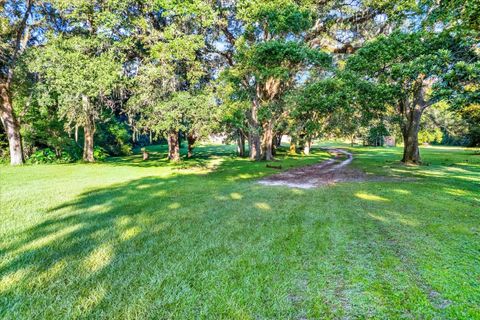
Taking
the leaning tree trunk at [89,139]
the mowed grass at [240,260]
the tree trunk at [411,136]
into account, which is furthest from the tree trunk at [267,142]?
the mowed grass at [240,260]

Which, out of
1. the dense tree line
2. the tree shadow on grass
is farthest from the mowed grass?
the dense tree line

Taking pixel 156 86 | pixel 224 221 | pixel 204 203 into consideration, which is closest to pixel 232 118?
pixel 156 86

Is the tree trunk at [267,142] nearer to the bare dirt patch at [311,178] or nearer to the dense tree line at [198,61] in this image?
the dense tree line at [198,61]

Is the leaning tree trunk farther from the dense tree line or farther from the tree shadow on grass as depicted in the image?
the tree shadow on grass

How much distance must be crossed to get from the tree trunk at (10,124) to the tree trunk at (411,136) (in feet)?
92.7

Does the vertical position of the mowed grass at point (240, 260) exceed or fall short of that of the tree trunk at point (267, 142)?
it falls short

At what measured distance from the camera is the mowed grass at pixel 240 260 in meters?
2.58

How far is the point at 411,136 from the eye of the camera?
18062 mm

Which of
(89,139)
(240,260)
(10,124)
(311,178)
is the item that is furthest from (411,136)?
(10,124)

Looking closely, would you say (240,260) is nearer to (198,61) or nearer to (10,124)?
(198,61)

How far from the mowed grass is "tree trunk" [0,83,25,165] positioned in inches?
573

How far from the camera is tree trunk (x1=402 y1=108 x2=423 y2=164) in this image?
1753cm

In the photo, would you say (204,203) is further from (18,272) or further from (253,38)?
(253,38)

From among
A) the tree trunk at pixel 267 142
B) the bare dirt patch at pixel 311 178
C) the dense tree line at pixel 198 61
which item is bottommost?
the bare dirt patch at pixel 311 178
